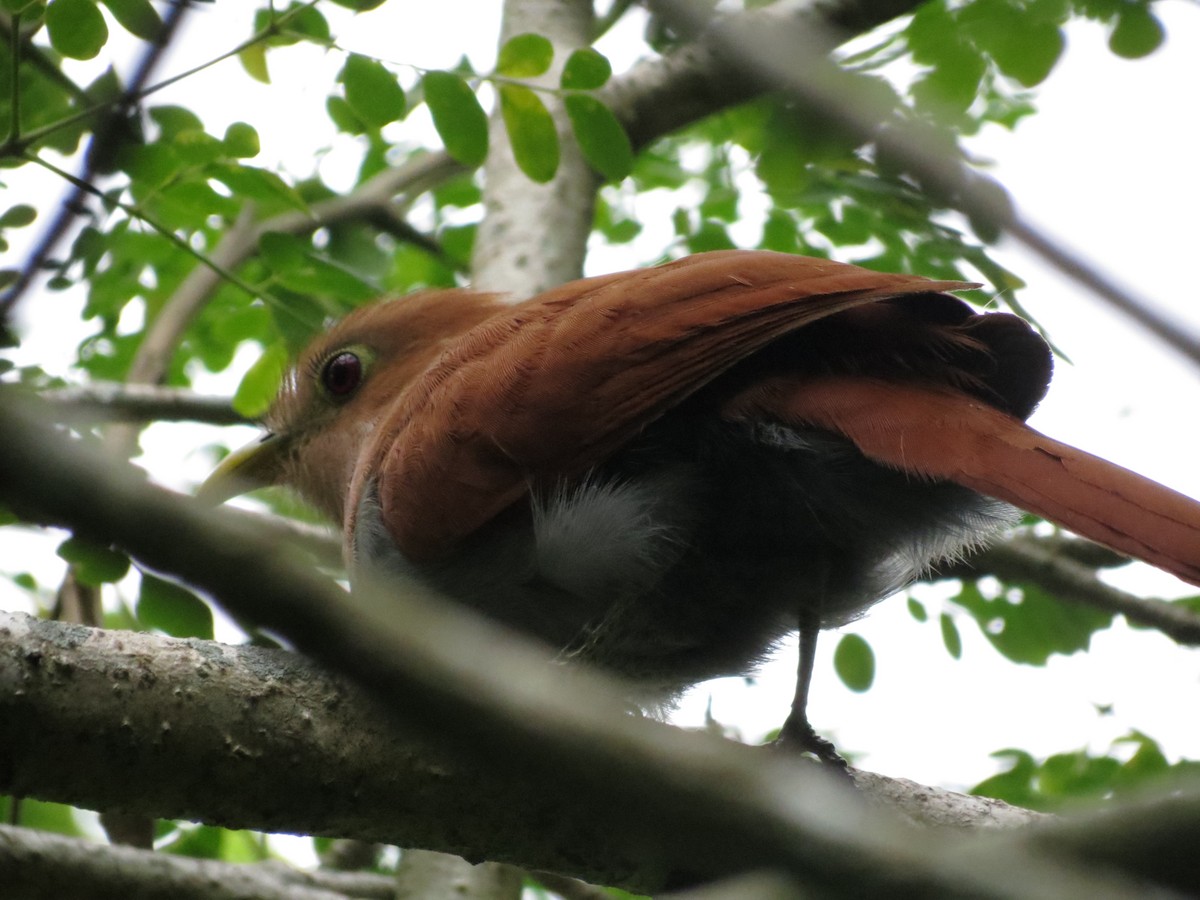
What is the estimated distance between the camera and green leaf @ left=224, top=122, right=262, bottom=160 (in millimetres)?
3514

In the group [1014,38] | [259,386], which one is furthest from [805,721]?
[259,386]

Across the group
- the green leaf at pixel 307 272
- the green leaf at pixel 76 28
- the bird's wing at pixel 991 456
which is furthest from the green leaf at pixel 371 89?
the bird's wing at pixel 991 456

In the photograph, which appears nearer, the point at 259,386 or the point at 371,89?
the point at 371,89

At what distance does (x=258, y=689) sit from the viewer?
8.11ft

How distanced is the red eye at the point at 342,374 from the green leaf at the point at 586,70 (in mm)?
1516

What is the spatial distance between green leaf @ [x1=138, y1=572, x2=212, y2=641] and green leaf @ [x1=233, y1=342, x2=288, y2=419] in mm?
2101

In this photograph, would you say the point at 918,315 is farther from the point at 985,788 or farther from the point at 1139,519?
the point at 985,788

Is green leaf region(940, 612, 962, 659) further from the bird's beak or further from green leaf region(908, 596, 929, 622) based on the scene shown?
the bird's beak

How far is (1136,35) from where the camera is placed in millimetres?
3281

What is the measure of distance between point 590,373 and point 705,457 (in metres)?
0.35

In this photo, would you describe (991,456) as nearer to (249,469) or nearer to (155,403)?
(249,469)

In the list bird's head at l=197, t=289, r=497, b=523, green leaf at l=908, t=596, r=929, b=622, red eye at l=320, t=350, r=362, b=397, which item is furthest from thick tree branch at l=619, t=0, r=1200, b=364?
green leaf at l=908, t=596, r=929, b=622

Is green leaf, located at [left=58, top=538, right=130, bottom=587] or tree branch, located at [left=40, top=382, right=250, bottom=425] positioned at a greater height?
tree branch, located at [left=40, top=382, right=250, bottom=425]

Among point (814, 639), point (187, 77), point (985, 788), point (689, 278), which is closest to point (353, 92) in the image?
point (187, 77)
